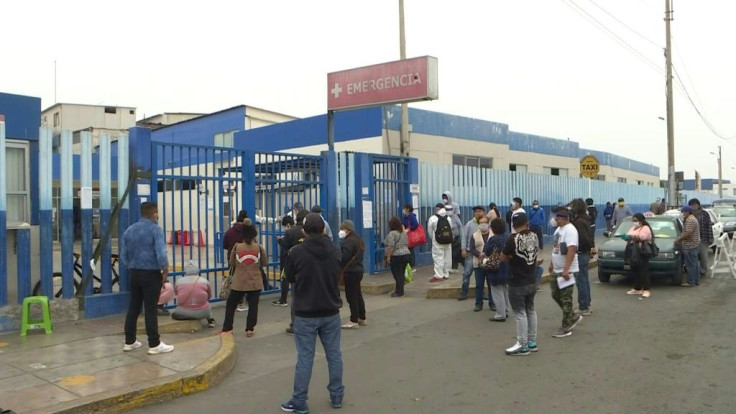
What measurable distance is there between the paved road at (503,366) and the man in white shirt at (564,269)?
245mm

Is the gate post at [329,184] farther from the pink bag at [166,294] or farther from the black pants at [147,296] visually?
the black pants at [147,296]

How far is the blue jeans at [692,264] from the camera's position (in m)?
12.1

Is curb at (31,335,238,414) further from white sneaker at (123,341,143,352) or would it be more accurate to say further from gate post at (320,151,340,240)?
gate post at (320,151,340,240)

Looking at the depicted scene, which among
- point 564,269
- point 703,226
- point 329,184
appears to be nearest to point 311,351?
point 564,269

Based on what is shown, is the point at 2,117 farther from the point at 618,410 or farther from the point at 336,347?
the point at 618,410

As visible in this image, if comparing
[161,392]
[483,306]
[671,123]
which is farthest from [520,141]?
[161,392]

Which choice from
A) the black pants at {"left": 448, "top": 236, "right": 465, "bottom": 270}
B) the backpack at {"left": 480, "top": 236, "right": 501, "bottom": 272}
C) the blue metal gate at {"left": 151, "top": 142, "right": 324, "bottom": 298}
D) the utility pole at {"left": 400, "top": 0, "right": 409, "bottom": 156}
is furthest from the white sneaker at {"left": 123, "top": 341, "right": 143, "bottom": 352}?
the utility pole at {"left": 400, "top": 0, "right": 409, "bottom": 156}

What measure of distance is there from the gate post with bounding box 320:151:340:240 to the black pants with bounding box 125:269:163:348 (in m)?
6.44

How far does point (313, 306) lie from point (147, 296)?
8.63 feet

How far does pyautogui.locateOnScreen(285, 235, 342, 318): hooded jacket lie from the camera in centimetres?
511

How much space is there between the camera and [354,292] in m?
8.79

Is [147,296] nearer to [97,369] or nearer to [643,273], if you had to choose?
[97,369]

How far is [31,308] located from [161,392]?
138 inches

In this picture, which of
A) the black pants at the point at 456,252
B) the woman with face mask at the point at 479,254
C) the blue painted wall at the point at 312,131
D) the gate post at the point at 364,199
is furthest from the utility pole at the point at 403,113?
the woman with face mask at the point at 479,254
